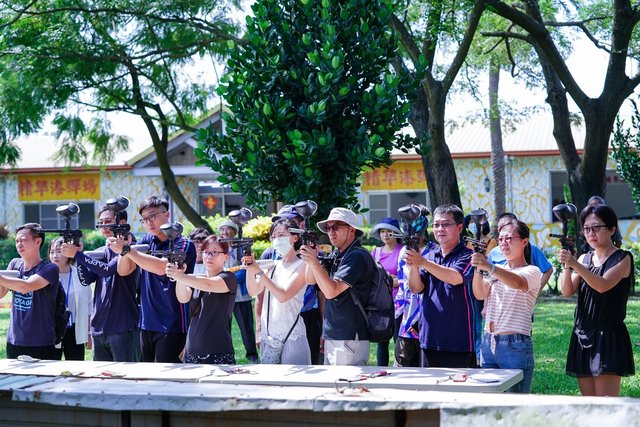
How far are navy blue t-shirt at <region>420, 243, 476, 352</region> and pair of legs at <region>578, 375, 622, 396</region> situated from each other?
0.83m

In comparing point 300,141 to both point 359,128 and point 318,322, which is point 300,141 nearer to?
point 359,128

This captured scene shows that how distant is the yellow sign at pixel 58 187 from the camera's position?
28516 mm

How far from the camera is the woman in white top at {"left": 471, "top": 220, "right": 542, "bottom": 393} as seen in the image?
573cm

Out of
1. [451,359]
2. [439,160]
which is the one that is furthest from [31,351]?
[439,160]

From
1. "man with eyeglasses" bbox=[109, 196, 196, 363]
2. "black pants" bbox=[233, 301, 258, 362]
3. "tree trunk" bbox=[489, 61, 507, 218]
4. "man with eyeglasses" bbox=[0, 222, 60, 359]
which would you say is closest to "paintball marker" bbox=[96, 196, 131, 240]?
"man with eyeglasses" bbox=[109, 196, 196, 363]

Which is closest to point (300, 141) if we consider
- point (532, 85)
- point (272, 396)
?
point (272, 396)

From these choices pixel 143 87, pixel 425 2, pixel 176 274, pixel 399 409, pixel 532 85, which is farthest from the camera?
pixel 532 85

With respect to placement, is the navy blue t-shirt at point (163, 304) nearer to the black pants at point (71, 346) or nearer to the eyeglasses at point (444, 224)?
the black pants at point (71, 346)

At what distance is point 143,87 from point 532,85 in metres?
8.90

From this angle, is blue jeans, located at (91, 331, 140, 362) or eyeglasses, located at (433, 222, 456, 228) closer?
eyeglasses, located at (433, 222, 456, 228)

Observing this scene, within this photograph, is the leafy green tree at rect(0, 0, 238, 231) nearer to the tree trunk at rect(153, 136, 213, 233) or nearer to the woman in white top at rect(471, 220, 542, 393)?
the tree trunk at rect(153, 136, 213, 233)

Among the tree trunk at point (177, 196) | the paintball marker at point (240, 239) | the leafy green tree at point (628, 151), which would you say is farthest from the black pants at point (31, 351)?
the leafy green tree at point (628, 151)

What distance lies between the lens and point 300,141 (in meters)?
6.11

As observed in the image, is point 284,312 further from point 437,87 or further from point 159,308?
point 437,87
